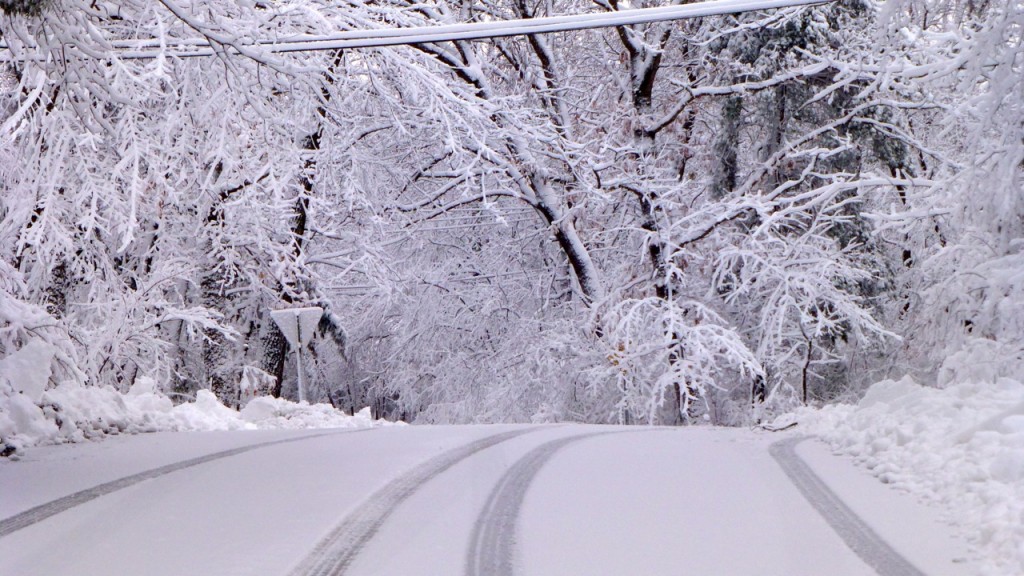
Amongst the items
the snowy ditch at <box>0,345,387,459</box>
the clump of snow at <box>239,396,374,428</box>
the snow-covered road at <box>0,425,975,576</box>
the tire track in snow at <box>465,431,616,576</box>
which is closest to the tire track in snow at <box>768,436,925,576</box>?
the snow-covered road at <box>0,425,975,576</box>

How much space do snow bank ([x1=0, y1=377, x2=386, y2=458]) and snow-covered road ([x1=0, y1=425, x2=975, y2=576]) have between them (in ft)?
1.93

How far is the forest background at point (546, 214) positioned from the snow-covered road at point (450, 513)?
6.30 m

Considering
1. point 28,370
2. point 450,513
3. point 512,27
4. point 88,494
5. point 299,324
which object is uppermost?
point 512,27

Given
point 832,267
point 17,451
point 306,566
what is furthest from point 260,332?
point 306,566

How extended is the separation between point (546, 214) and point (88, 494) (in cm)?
1717

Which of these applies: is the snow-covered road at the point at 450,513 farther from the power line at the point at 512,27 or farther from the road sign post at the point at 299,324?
the road sign post at the point at 299,324

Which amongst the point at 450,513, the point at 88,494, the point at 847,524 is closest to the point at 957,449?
the point at 847,524

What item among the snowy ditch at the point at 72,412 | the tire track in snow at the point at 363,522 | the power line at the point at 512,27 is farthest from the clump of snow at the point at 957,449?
the snowy ditch at the point at 72,412

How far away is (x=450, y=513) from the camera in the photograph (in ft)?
19.5

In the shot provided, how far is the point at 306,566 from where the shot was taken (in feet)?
15.7

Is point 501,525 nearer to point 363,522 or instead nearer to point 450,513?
point 450,513

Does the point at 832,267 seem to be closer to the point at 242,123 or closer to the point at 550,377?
the point at 550,377

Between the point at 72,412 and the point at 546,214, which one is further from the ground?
Result: the point at 546,214

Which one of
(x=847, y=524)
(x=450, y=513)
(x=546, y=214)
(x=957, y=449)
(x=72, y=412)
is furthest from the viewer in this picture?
(x=546, y=214)
